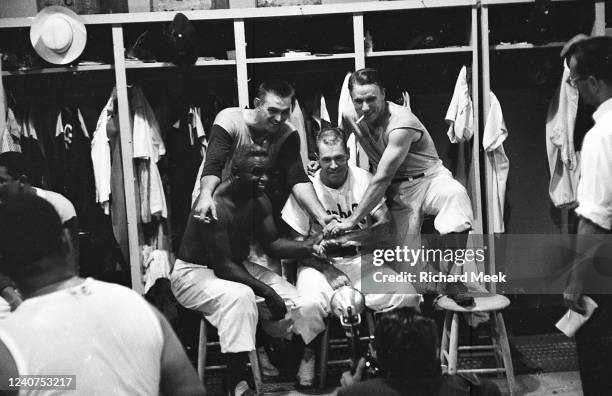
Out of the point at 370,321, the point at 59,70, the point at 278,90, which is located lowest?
the point at 370,321

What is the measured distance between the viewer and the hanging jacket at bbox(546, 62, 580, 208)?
113 inches

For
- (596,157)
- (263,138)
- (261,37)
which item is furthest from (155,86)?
(596,157)

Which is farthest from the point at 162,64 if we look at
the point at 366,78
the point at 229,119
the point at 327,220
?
the point at 327,220

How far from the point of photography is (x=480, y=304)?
Answer: 2.46 metres

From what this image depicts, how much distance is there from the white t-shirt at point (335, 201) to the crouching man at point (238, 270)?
0.22 feet

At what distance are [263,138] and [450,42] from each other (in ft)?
3.83

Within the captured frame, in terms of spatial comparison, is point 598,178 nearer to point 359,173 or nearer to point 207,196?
point 359,173

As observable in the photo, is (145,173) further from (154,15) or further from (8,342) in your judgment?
(8,342)

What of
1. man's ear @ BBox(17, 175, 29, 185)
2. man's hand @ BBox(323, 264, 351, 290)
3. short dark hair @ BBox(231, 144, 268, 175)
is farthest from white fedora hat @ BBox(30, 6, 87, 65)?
man's hand @ BBox(323, 264, 351, 290)

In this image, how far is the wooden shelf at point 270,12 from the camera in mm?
2787

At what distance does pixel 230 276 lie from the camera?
2.51m

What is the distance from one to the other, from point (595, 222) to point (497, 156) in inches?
46.3

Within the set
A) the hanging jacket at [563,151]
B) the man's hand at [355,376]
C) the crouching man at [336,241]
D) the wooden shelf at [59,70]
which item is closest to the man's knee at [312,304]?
the crouching man at [336,241]

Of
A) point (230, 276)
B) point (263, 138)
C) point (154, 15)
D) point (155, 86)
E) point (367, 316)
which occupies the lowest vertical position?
point (367, 316)
